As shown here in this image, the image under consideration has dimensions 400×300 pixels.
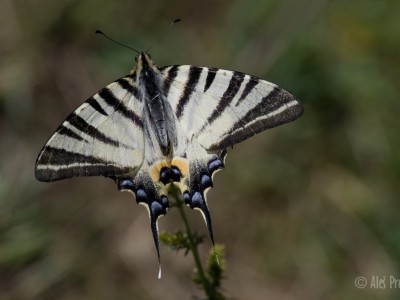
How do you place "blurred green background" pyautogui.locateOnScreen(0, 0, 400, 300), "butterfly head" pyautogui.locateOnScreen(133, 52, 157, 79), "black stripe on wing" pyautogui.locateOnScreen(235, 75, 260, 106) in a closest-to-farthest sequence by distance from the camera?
"black stripe on wing" pyautogui.locateOnScreen(235, 75, 260, 106) → "butterfly head" pyautogui.locateOnScreen(133, 52, 157, 79) → "blurred green background" pyautogui.locateOnScreen(0, 0, 400, 300)

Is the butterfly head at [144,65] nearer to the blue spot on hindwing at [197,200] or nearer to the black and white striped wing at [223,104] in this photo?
the black and white striped wing at [223,104]

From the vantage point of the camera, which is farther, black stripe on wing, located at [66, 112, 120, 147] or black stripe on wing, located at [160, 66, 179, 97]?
black stripe on wing, located at [160, 66, 179, 97]

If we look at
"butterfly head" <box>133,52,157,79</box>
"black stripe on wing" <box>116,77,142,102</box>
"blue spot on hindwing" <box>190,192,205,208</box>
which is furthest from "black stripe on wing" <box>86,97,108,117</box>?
"blue spot on hindwing" <box>190,192,205,208</box>

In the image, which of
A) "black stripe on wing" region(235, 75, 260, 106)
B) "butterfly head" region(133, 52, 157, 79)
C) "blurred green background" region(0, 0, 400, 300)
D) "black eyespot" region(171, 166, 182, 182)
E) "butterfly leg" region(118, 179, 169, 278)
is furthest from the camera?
"blurred green background" region(0, 0, 400, 300)

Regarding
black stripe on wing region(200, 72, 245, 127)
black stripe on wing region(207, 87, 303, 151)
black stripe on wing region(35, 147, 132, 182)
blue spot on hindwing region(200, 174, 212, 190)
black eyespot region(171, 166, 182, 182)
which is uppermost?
black stripe on wing region(200, 72, 245, 127)

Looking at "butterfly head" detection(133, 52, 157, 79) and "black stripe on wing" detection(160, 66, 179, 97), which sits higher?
"butterfly head" detection(133, 52, 157, 79)

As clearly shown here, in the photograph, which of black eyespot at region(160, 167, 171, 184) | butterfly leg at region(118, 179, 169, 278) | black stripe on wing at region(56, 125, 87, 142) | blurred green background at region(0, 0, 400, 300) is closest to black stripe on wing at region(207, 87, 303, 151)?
black eyespot at region(160, 167, 171, 184)

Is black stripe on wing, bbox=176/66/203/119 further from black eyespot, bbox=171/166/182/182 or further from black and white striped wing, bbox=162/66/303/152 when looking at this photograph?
black eyespot, bbox=171/166/182/182
